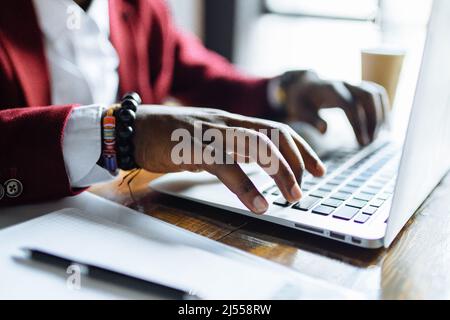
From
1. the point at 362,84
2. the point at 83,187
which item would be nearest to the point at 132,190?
the point at 83,187

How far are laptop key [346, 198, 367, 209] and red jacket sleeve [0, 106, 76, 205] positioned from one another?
0.33 m

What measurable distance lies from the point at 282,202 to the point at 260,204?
0.05 meters

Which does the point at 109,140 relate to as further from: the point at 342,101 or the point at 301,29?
the point at 301,29

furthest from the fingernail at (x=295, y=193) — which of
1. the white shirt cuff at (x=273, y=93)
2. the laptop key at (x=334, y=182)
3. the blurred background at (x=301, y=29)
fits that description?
the blurred background at (x=301, y=29)

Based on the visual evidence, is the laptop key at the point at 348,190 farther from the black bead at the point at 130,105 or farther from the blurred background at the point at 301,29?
the blurred background at the point at 301,29

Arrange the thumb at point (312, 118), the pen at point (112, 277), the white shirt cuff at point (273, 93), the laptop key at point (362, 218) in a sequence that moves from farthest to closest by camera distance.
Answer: the white shirt cuff at point (273, 93) → the thumb at point (312, 118) → the laptop key at point (362, 218) → the pen at point (112, 277)

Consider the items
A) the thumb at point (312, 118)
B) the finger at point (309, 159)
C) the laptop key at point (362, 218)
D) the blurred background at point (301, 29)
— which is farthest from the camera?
the blurred background at point (301, 29)

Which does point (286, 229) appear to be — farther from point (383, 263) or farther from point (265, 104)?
point (265, 104)

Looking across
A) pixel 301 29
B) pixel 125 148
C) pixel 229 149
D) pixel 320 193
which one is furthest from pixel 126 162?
pixel 301 29

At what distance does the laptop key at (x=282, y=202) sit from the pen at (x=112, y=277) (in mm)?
186

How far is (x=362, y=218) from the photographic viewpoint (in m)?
0.49

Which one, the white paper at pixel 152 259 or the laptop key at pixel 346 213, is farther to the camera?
the laptop key at pixel 346 213

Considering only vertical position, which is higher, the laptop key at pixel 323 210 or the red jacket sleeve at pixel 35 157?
the red jacket sleeve at pixel 35 157

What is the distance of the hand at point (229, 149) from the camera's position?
0.51m
